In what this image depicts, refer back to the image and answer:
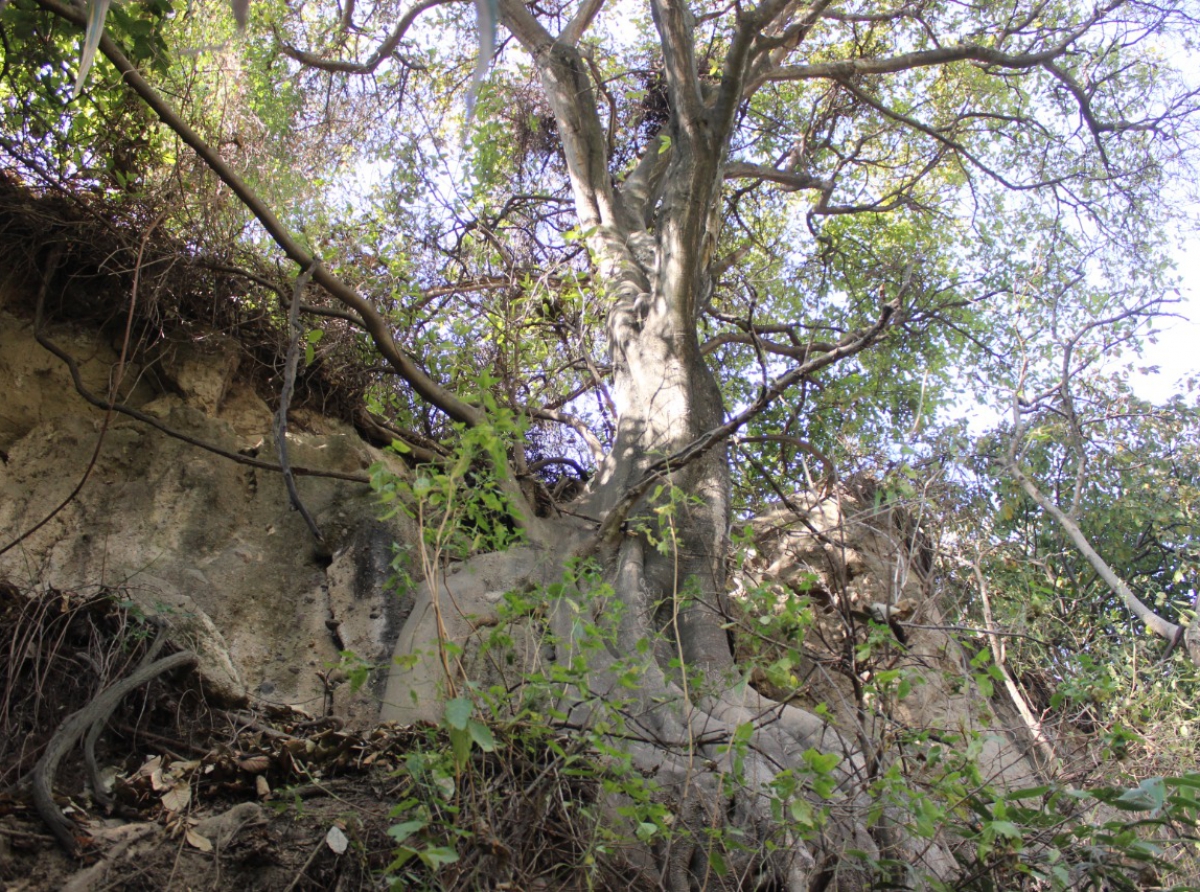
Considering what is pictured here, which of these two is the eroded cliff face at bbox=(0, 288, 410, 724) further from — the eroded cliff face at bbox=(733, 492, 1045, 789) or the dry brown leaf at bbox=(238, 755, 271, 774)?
the eroded cliff face at bbox=(733, 492, 1045, 789)

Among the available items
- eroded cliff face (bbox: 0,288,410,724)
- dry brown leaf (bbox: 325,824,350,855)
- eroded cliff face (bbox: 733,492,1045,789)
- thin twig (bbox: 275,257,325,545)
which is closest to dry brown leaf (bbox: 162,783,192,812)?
dry brown leaf (bbox: 325,824,350,855)

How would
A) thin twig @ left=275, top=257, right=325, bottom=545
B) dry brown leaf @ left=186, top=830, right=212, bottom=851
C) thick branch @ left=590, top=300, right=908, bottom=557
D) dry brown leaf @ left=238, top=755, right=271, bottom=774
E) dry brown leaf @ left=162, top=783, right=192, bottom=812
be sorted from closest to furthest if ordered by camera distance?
dry brown leaf @ left=186, top=830, right=212, bottom=851, dry brown leaf @ left=162, top=783, right=192, bottom=812, dry brown leaf @ left=238, top=755, right=271, bottom=774, thick branch @ left=590, top=300, right=908, bottom=557, thin twig @ left=275, top=257, right=325, bottom=545

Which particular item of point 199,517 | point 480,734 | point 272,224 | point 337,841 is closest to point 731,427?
point 480,734

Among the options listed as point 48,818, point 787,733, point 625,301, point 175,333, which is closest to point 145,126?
point 175,333

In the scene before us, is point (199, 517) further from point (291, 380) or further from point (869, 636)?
point (869, 636)

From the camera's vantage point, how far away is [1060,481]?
748cm

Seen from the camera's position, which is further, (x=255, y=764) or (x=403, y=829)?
(x=255, y=764)

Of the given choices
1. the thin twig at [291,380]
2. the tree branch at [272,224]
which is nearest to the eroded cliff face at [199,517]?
the thin twig at [291,380]

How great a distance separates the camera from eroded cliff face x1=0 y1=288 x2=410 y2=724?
4.15 metres

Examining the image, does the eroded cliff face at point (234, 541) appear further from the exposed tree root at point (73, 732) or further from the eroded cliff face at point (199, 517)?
the exposed tree root at point (73, 732)

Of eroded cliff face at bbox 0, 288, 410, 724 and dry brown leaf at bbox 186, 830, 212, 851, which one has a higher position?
eroded cliff face at bbox 0, 288, 410, 724

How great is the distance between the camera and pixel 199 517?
459cm

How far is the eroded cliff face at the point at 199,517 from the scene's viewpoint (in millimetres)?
4152

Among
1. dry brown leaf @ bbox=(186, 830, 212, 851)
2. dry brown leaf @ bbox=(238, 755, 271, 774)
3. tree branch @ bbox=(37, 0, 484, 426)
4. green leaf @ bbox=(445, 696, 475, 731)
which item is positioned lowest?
dry brown leaf @ bbox=(186, 830, 212, 851)
